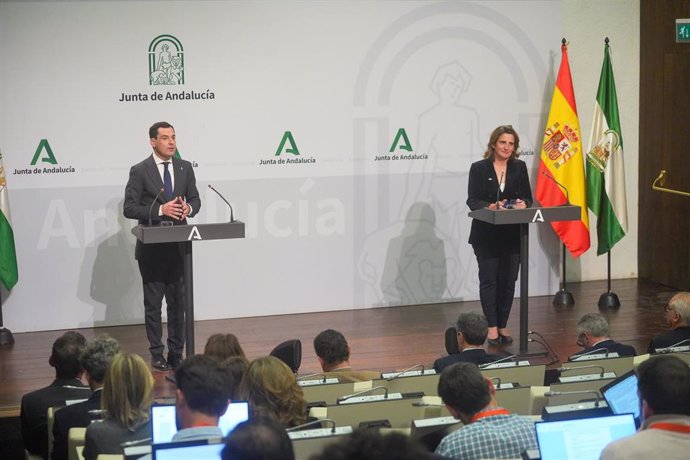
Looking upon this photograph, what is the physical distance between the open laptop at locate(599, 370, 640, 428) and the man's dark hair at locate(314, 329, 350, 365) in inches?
63.5

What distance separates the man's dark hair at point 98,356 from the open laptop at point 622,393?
2211 mm

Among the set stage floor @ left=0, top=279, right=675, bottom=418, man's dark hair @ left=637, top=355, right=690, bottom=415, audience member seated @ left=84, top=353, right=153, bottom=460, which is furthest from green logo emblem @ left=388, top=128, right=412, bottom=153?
man's dark hair @ left=637, top=355, right=690, bottom=415

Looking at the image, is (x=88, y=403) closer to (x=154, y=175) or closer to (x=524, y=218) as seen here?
(x=154, y=175)

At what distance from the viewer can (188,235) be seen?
21.2 ft

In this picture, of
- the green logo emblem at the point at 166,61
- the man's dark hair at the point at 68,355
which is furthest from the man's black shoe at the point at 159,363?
the green logo emblem at the point at 166,61

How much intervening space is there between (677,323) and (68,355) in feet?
11.5

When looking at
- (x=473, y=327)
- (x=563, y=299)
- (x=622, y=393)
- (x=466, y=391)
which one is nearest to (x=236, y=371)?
(x=466, y=391)

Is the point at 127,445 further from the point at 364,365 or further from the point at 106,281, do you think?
the point at 106,281

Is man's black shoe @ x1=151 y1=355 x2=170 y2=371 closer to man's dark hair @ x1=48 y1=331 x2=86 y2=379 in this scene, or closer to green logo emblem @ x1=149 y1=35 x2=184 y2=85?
man's dark hair @ x1=48 y1=331 x2=86 y2=379

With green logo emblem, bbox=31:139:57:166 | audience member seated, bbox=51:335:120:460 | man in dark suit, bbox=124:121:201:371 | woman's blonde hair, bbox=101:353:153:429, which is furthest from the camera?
green logo emblem, bbox=31:139:57:166

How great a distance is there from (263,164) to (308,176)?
42cm

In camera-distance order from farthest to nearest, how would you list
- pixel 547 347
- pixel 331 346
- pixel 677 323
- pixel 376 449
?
pixel 547 347, pixel 677 323, pixel 331 346, pixel 376 449

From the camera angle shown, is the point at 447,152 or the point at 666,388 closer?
the point at 666,388

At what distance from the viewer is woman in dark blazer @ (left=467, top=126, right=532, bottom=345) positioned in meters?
7.61
